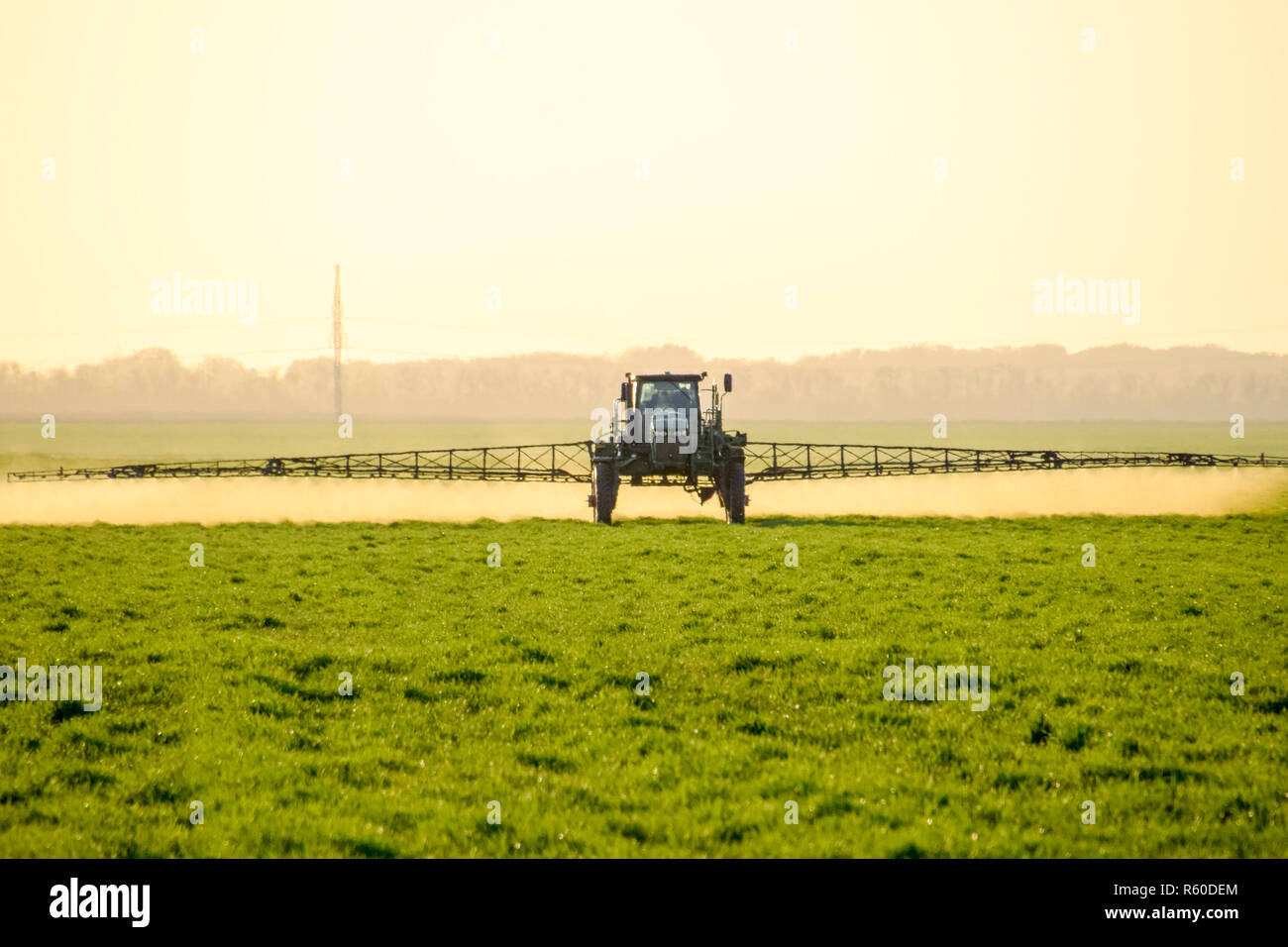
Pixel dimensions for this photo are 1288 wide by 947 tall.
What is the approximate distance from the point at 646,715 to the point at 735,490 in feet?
80.0

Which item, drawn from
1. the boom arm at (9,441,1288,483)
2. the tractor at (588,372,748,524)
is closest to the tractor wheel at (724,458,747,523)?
the tractor at (588,372,748,524)

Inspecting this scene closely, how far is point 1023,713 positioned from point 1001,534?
19824 millimetres

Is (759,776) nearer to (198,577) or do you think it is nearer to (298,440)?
(198,577)

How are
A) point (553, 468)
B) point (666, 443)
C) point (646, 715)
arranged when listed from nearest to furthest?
point (646, 715) → point (666, 443) → point (553, 468)

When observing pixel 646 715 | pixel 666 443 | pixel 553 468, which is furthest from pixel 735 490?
pixel 646 715

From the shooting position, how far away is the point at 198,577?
64.4 feet

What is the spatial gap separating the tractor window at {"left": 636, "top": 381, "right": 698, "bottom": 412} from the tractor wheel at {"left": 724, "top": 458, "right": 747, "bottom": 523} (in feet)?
9.40

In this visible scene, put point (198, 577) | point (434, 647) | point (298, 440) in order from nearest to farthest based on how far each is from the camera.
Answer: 1. point (434, 647)
2. point (198, 577)
3. point (298, 440)

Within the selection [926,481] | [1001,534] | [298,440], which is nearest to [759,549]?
[1001,534]

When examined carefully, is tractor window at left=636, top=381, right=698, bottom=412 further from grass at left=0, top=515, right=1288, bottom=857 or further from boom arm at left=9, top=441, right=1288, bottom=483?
grass at left=0, top=515, right=1288, bottom=857

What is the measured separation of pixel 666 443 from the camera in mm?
33281

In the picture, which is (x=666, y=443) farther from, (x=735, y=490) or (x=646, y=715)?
(x=646, y=715)

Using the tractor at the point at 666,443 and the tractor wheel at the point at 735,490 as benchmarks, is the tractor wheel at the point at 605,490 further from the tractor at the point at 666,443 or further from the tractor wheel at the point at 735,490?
the tractor wheel at the point at 735,490

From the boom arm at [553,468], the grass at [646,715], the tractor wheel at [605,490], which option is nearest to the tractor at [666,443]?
the tractor wheel at [605,490]
